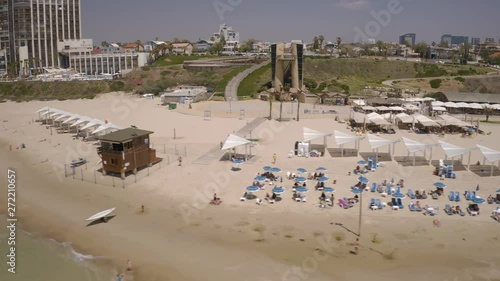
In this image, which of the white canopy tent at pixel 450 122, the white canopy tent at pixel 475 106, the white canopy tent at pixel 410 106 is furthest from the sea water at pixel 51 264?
the white canopy tent at pixel 475 106

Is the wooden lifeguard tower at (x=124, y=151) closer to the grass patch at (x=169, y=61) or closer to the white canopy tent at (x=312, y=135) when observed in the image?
the white canopy tent at (x=312, y=135)

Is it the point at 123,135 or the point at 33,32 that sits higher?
the point at 33,32

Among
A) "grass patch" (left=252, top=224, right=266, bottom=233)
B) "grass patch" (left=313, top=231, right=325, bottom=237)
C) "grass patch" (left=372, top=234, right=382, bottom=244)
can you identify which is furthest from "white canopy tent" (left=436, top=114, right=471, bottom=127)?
"grass patch" (left=252, top=224, right=266, bottom=233)

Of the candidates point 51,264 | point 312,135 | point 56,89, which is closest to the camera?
point 51,264

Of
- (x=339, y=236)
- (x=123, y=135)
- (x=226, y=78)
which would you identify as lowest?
(x=339, y=236)

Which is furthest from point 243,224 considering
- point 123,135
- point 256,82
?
point 256,82

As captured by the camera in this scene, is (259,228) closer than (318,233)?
No

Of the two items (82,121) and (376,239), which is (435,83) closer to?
(82,121)
